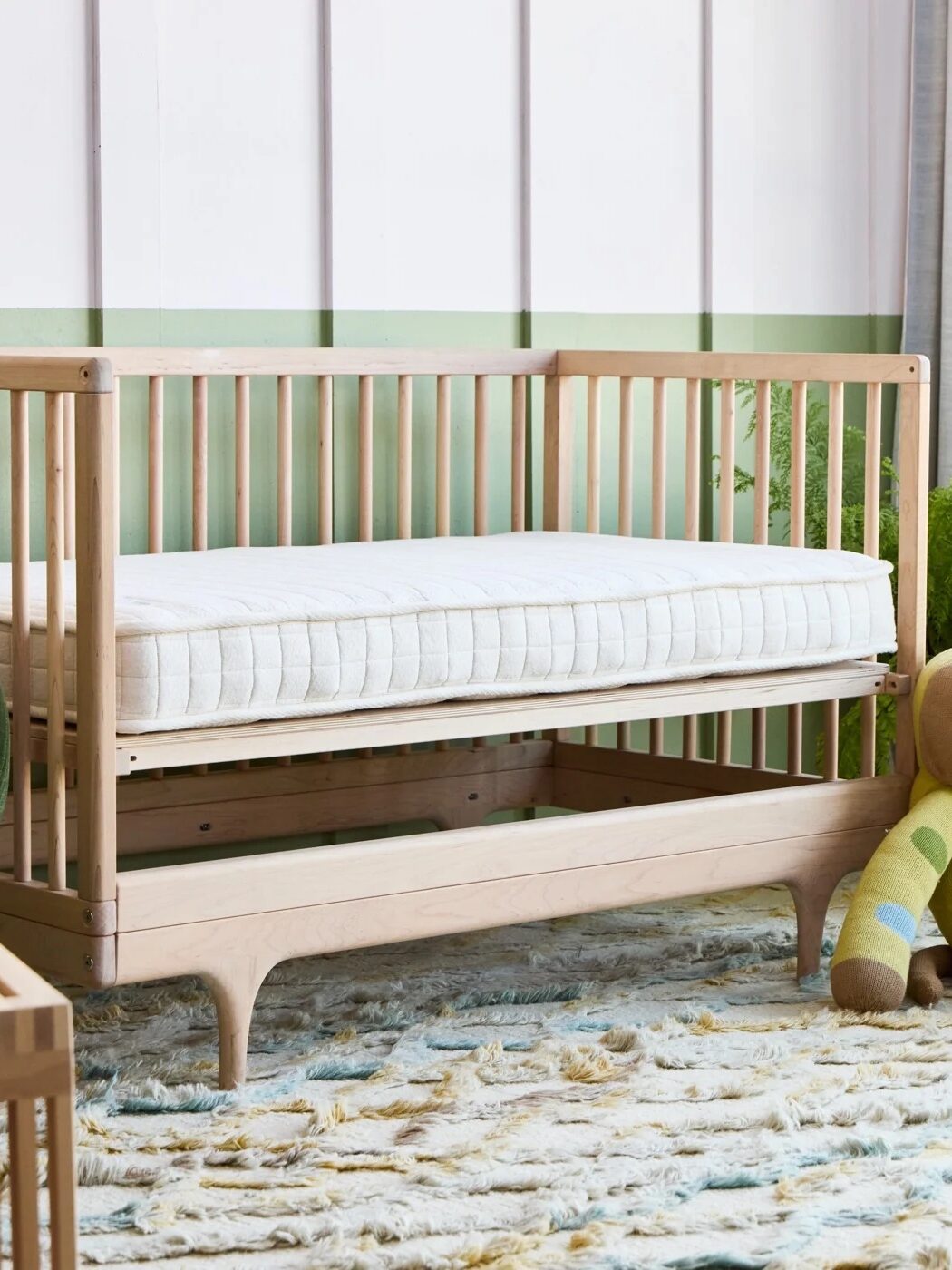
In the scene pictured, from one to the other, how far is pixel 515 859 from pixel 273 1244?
69cm

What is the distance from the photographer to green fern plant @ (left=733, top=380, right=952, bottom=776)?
9.83ft

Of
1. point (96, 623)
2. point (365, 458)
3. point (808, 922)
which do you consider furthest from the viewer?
point (365, 458)

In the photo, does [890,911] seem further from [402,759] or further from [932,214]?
[932,214]

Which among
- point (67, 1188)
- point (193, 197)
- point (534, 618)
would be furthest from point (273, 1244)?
point (193, 197)

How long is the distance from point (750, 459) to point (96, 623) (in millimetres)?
1731

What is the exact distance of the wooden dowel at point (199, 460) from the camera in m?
2.60

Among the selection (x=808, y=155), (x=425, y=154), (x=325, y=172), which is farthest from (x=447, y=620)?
(x=808, y=155)

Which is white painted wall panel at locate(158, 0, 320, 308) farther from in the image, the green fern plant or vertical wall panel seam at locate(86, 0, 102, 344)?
the green fern plant

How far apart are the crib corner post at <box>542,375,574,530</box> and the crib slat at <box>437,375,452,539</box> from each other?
200 mm

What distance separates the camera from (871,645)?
8.29 feet

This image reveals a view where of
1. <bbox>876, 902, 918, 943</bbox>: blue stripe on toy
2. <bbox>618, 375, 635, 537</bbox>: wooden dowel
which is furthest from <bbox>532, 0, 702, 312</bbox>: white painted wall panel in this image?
<bbox>876, 902, 918, 943</bbox>: blue stripe on toy

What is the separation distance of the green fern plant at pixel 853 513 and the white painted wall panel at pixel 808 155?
0.68 feet

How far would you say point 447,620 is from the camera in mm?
2115

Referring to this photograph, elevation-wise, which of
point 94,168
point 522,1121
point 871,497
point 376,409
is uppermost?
point 94,168
